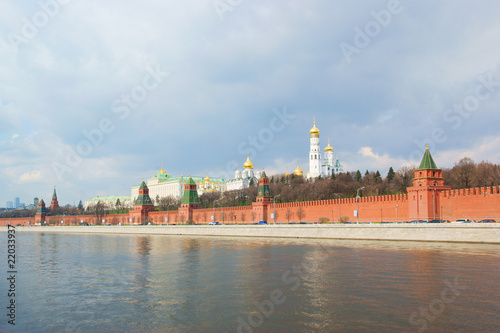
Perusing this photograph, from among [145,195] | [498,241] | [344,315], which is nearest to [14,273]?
[344,315]

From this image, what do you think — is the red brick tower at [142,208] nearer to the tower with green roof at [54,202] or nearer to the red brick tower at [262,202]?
the red brick tower at [262,202]

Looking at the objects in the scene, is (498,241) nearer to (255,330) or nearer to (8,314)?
(255,330)

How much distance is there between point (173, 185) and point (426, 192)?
3194 inches

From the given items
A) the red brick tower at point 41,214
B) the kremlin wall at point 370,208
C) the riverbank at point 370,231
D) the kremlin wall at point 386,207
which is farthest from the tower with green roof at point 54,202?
the riverbank at point 370,231

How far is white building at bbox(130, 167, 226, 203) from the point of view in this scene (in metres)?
104

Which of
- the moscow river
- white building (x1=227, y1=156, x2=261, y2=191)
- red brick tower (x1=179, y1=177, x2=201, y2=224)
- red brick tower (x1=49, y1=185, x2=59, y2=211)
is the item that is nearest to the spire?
the moscow river

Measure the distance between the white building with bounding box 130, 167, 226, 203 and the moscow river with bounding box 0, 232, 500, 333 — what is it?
81621 millimetres

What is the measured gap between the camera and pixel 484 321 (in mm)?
8695

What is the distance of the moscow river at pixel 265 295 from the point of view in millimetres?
8883

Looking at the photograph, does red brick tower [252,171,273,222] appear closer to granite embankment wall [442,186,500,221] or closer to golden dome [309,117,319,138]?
granite embankment wall [442,186,500,221]

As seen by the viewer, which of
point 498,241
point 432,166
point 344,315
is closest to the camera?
point 344,315

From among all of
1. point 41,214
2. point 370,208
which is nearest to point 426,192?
point 370,208

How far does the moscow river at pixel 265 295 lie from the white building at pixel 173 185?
3213 inches

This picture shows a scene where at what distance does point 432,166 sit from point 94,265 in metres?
25.4
